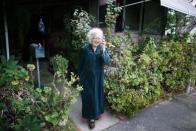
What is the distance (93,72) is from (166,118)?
6.92 feet

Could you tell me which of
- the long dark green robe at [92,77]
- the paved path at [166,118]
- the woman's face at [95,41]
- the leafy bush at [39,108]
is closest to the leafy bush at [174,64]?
the paved path at [166,118]

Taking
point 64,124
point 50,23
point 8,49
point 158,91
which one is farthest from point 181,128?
point 50,23

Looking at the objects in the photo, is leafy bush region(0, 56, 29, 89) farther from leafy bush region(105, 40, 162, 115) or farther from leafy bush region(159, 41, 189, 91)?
leafy bush region(159, 41, 189, 91)

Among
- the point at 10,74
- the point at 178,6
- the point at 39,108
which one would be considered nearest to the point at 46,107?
the point at 39,108

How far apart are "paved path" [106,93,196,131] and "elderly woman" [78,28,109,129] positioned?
21.5 inches

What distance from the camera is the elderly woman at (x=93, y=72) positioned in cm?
488

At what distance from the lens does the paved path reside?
5.46 metres

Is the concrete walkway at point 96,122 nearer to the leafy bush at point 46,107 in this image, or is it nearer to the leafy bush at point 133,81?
the leafy bush at point 133,81

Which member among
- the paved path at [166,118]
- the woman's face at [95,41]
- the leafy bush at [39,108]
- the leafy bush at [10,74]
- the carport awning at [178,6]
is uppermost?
the carport awning at [178,6]

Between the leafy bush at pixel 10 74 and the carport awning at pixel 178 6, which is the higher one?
the carport awning at pixel 178 6

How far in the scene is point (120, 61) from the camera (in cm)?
609

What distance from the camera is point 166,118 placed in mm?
5910

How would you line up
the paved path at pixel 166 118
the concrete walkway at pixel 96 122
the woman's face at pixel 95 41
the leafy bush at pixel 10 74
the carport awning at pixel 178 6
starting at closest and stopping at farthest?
the leafy bush at pixel 10 74, the woman's face at pixel 95 41, the concrete walkway at pixel 96 122, the paved path at pixel 166 118, the carport awning at pixel 178 6

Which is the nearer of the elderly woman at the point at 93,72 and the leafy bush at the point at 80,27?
the elderly woman at the point at 93,72
